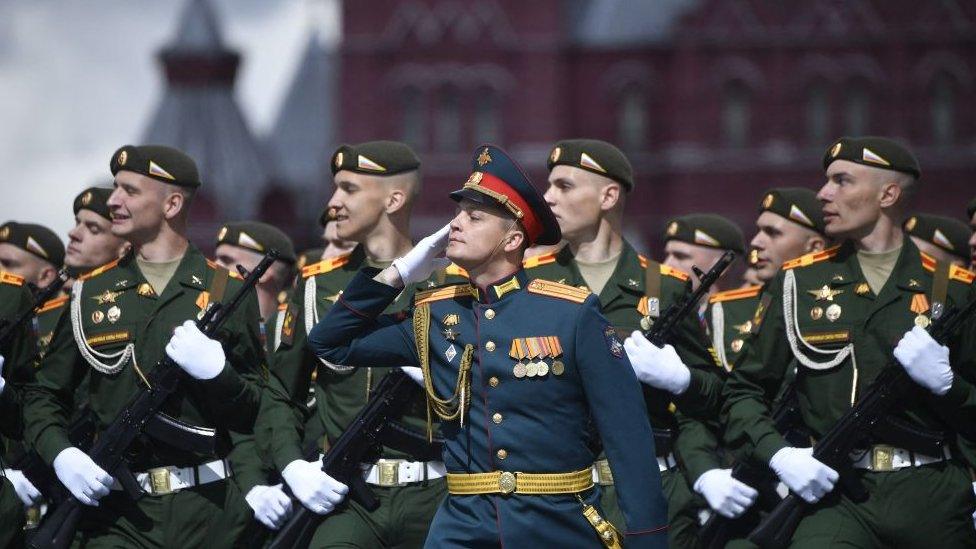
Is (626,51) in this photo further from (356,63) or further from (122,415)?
(122,415)

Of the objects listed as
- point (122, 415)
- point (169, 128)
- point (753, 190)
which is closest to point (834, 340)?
point (122, 415)

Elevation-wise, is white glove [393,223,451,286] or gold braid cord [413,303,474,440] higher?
white glove [393,223,451,286]

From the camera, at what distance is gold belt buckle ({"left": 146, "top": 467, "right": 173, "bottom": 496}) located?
885cm

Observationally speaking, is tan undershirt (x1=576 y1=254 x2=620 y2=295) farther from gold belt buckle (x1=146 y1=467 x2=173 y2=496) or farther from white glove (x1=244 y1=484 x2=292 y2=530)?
gold belt buckle (x1=146 y1=467 x2=173 y2=496)

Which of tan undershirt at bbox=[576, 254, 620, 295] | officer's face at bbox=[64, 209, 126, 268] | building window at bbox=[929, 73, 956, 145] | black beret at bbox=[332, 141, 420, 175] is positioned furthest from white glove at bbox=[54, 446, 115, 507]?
building window at bbox=[929, 73, 956, 145]

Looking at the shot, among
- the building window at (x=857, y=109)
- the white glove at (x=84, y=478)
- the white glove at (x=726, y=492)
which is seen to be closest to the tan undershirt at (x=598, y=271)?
the white glove at (x=726, y=492)

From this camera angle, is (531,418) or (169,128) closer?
(531,418)

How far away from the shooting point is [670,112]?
4750 cm

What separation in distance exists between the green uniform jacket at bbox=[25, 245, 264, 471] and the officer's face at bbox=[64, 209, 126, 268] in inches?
72.9

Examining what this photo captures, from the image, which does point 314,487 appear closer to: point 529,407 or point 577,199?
point 529,407

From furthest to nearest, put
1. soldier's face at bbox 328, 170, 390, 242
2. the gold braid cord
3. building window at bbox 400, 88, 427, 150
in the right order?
building window at bbox 400, 88, 427, 150, soldier's face at bbox 328, 170, 390, 242, the gold braid cord

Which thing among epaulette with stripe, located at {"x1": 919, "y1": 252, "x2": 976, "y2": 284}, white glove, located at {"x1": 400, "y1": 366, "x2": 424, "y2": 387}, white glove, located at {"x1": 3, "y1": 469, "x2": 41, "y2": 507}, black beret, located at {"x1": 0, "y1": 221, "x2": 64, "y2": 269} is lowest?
white glove, located at {"x1": 3, "y1": 469, "x2": 41, "y2": 507}

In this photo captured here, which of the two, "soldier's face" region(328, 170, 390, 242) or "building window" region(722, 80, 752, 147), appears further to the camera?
"building window" region(722, 80, 752, 147)

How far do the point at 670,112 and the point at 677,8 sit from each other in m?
2.92
